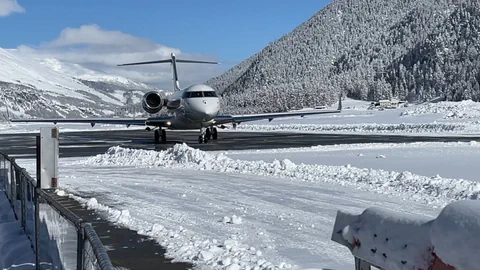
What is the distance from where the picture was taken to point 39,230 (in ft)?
21.9

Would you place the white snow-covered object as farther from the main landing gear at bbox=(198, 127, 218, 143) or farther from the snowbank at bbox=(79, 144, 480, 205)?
the main landing gear at bbox=(198, 127, 218, 143)

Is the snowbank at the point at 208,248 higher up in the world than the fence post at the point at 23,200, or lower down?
lower down

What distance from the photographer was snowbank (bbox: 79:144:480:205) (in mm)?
11062

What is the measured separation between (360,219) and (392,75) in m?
187

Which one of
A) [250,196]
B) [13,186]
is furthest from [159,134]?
[13,186]

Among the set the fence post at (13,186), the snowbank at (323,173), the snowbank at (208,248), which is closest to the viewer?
the snowbank at (208,248)

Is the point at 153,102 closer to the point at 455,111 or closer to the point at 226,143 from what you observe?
the point at 226,143

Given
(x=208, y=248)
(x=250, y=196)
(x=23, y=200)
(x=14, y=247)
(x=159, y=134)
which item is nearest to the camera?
(x=208, y=248)

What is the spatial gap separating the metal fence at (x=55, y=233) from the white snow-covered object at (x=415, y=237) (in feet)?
6.10

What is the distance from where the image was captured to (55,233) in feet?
18.2

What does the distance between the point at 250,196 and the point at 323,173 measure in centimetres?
381

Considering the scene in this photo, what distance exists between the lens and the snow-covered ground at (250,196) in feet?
23.1

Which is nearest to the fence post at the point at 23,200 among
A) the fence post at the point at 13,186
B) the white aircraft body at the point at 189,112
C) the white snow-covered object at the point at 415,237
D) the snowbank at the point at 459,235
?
the fence post at the point at 13,186

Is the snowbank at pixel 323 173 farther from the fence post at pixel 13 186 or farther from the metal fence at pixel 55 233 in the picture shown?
the metal fence at pixel 55 233
